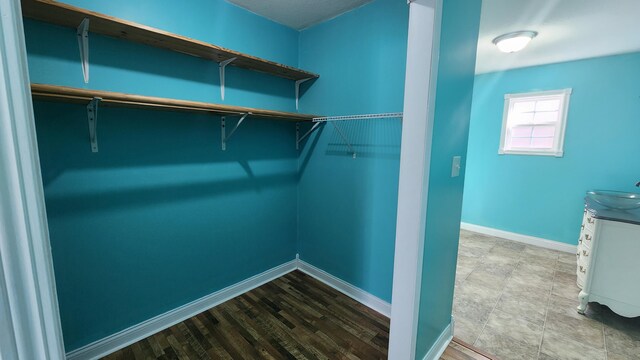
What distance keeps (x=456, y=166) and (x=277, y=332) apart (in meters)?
1.61

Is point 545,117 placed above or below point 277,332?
above

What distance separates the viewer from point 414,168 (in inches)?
45.9

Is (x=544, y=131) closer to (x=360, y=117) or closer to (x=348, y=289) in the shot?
(x=360, y=117)

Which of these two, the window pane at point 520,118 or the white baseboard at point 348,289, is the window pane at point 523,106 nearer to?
the window pane at point 520,118

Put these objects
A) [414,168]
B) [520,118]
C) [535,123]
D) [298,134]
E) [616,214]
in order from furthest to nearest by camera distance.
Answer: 1. [520,118]
2. [535,123]
3. [298,134]
4. [616,214]
5. [414,168]

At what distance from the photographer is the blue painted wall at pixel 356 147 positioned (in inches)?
72.9

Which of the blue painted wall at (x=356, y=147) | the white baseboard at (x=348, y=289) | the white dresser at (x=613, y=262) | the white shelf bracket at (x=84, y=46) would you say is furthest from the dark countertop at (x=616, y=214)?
the white shelf bracket at (x=84, y=46)

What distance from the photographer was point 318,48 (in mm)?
2246

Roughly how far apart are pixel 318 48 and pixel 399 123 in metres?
1.04

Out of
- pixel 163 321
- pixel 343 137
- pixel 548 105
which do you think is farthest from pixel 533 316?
pixel 163 321

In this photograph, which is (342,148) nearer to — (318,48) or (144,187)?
(318,48)

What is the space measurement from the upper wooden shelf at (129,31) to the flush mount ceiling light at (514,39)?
204 cm

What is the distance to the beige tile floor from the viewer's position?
68.7 inches

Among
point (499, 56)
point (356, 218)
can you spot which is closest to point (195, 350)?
point (356, 218)
